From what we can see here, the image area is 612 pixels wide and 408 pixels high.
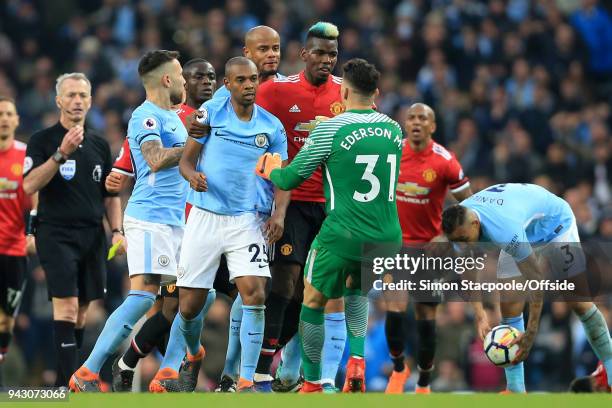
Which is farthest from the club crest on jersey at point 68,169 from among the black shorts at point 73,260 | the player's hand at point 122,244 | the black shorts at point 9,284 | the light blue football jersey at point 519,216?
the light blue football jersey at point 519,216

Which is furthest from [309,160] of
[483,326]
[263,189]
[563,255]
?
[563,255]

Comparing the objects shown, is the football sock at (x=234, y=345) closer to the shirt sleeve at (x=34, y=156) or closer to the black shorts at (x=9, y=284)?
the shirt sleeve at (x=34, y=156)

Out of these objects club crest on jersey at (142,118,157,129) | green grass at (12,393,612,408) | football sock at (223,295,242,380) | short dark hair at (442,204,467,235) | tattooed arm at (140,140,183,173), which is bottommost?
green grass at (12,393,612,408)

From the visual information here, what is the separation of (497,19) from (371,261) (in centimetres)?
1110

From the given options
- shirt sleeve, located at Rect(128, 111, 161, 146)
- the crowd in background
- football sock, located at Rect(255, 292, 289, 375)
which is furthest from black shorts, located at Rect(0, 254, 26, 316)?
the crowd in background

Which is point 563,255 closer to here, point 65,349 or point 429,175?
point 429,175

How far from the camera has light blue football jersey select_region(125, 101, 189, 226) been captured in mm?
10688

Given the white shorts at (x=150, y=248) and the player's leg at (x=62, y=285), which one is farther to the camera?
the player's leg at (x=62, y=285)

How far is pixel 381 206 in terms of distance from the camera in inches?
396

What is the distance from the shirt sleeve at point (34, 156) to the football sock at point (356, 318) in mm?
2838

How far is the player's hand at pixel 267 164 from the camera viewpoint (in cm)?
1004

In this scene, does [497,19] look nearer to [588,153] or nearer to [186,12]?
[588,153]

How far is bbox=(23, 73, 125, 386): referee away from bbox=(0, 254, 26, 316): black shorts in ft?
3.55

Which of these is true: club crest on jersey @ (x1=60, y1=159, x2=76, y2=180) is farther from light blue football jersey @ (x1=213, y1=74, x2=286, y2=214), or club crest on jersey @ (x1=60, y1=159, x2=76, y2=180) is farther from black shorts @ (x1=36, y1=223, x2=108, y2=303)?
light blue football jersey @ (x1=213, y1=74, x2=286, y2=214)
